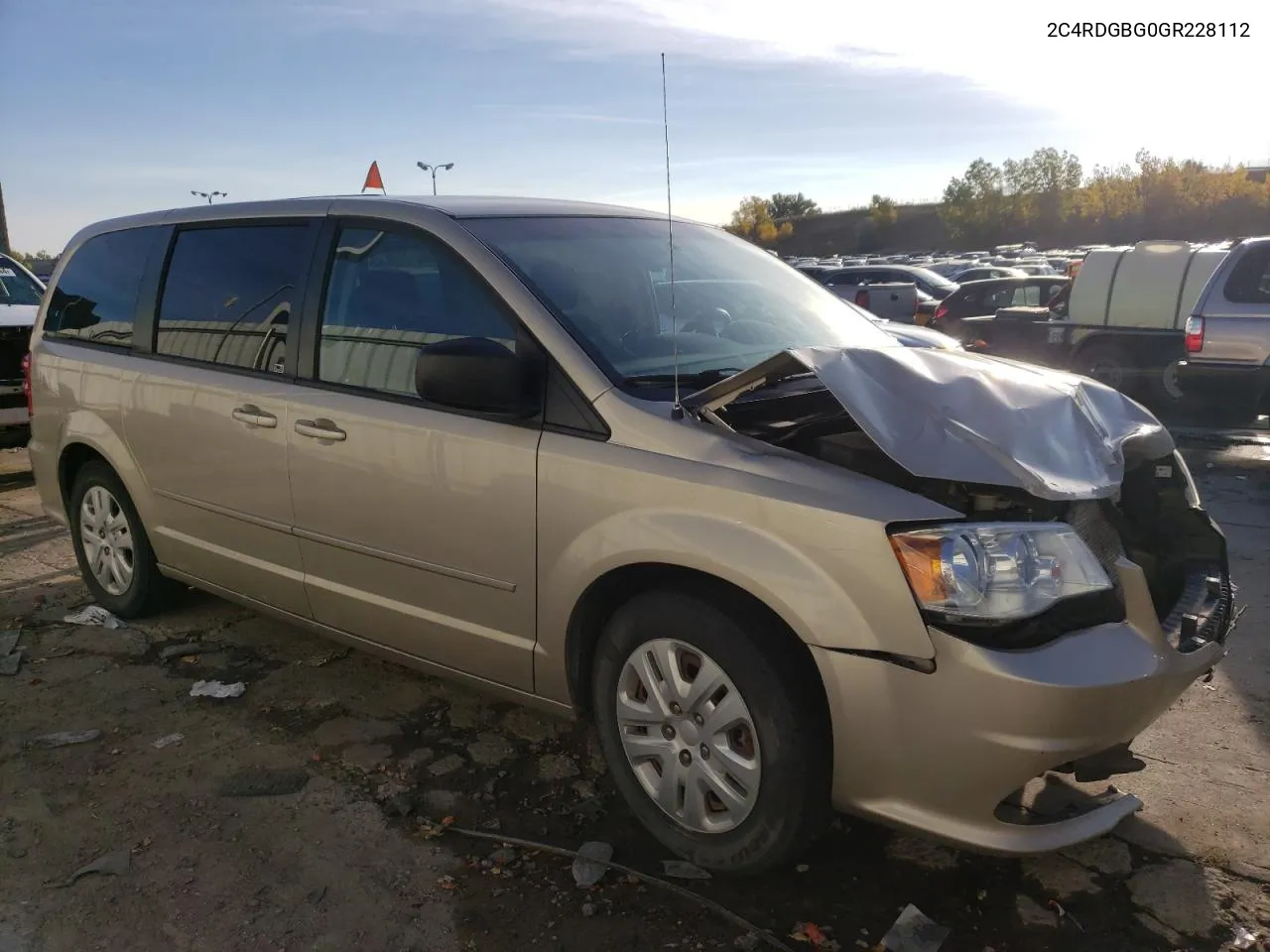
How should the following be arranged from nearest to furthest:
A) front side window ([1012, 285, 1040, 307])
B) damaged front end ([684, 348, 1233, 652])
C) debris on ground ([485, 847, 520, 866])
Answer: damaged front end ([684, 348, 1233, 652]), debris on ground ([485, 847, 520, 866]), front side window ([1012, 285, 1040, 307])

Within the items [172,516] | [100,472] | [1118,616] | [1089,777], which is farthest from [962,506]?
[100,472]

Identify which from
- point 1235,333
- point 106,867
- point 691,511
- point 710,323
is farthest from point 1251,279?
point 106,867

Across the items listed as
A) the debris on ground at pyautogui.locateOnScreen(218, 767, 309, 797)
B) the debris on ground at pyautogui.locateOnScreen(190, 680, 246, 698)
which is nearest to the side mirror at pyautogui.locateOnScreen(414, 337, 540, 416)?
the debris on ground at pyautogui.locateOnScreen(218, 767, 309, 797)

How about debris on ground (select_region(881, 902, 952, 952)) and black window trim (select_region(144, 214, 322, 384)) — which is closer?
debris on ground (select_region(881, 902, 952, 952))

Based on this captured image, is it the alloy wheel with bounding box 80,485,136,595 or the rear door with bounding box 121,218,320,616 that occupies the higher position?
the rear door with bounding box 121,218,320,616

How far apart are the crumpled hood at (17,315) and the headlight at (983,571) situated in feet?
28.3

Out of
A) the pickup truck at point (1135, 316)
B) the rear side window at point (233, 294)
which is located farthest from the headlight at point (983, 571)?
the pickup truck at point (1135, 316)

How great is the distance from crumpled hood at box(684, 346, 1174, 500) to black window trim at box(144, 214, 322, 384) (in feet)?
5.53

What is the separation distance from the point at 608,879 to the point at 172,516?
259 cm

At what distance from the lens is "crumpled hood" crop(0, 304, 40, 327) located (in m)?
8.85

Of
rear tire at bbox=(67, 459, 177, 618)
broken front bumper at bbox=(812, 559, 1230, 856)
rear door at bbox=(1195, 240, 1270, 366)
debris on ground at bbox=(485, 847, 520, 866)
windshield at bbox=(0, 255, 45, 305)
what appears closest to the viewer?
broken front bumper at bbox=(812, 559, 1230, 856)

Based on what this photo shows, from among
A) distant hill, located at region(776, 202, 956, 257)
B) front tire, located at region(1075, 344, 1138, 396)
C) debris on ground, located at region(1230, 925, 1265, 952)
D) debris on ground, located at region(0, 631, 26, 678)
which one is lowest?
debris on ground, located at region(1230, 925, 1265, 952)

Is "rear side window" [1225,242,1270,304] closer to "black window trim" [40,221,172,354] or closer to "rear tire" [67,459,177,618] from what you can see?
"black window trim" [40,221,172,354]

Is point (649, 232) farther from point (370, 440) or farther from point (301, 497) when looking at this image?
point (301, 497)
